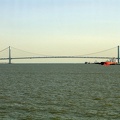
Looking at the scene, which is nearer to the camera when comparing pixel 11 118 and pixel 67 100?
pixel 11 118

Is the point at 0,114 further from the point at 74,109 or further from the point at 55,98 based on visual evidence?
the point at 55,98

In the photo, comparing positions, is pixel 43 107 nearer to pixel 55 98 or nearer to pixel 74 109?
pixel 74 109

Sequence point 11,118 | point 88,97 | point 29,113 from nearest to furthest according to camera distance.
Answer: point 11,118, point 29,113, point 88,97

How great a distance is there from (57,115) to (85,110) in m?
2.56

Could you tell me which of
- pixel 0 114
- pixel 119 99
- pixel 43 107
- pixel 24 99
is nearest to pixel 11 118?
pixel 0 114

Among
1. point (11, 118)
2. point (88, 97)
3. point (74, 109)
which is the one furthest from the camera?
point (88, 97)

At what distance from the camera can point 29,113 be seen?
25312 millimetres

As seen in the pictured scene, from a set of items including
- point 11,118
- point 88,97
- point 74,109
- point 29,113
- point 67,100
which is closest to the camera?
point 11,118

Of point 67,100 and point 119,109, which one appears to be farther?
point 67,100

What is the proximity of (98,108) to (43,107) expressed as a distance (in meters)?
3.76

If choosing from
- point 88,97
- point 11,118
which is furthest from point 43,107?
point 88,97

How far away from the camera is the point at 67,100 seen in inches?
1256

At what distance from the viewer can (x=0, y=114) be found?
81.7 ft

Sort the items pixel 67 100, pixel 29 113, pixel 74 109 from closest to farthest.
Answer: pixel 29 113 < pixel 74 109 < pixel 67 100
